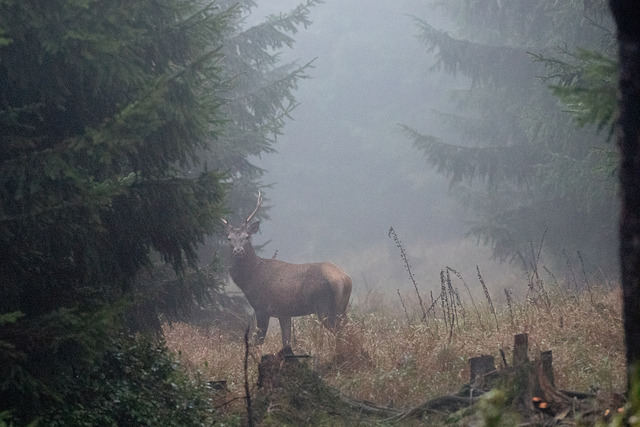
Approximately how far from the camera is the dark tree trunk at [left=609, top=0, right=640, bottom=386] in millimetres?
2424

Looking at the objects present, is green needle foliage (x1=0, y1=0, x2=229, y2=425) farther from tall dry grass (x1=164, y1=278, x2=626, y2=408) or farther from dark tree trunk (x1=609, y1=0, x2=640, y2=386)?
dark tree trunk (x1=609, y1=0, x2=640, y2=386)

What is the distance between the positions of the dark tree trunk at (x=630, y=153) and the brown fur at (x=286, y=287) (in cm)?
737

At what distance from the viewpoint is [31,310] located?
3906 millimetres

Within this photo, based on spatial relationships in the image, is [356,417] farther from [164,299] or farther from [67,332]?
[164,299]

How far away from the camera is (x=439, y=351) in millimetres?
6680

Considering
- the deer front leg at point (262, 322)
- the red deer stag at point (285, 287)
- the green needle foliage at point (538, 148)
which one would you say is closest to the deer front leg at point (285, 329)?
the red deer stag at point (285, 287)

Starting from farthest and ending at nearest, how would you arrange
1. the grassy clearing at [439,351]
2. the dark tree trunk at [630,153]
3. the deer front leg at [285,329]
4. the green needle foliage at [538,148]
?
the green needle foliage at [538,148] < the deer front leg at [285,329] < the grassy clearing at [439,351] < the dark tree trunk at [630,153]

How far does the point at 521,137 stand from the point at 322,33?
4330 cm

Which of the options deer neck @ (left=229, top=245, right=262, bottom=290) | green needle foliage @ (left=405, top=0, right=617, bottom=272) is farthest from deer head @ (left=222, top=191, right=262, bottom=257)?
green needle foliage @ (left=405, top=0, right=617, bottom=272)

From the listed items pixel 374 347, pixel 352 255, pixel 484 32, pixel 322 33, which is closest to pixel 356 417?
pixel 374 347

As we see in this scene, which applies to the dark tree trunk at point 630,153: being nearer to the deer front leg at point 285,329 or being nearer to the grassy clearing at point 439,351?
the grassy clearing at point 439,351

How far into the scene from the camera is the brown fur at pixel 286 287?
33.3 ft

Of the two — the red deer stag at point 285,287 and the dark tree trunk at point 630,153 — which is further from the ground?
the dark tree trunk at point 630,153

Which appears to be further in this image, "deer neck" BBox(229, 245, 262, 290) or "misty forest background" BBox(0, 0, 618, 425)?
"deer neck" BBox(229, 245, 262, 290)
